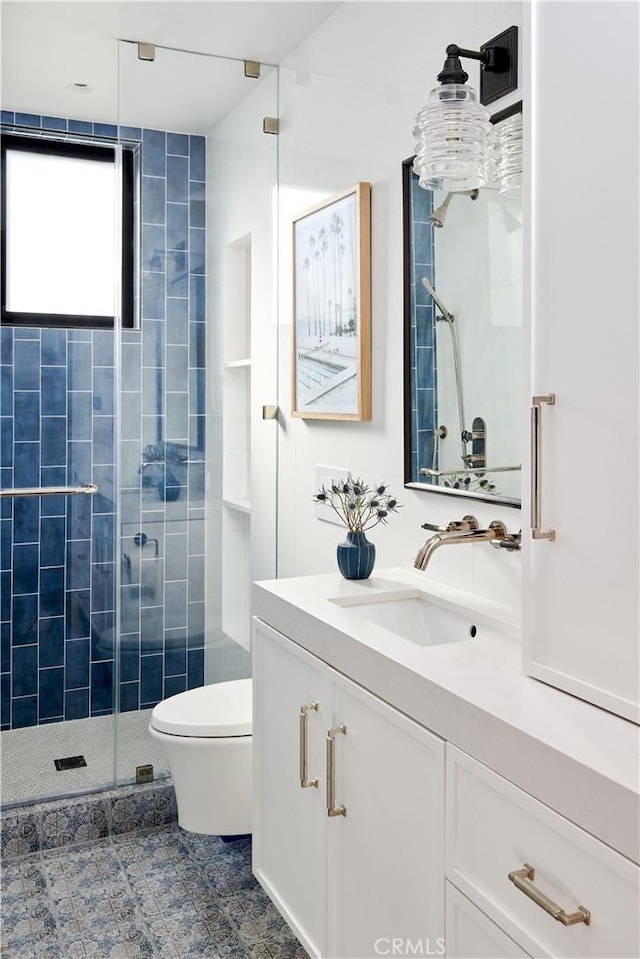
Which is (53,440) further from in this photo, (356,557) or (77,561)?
(356,557)

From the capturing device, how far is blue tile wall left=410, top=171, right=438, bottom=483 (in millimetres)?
2021

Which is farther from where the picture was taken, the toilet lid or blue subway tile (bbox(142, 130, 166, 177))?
blue subway tile (bbox(142, 130, 166, 177))

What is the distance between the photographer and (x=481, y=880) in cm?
119

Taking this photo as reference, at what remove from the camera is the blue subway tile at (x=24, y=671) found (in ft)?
10.6

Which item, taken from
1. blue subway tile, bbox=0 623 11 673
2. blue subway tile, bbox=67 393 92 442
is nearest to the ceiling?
blue subway tile, bbox=67 393 92 442

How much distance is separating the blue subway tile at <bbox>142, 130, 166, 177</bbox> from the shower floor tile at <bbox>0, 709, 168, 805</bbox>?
172 centimetres

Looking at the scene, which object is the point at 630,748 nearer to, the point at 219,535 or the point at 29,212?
the point at 219,535

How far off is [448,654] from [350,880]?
508mm

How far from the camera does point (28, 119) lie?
3.23 metres

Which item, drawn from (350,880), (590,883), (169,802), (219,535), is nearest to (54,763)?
(169,802)

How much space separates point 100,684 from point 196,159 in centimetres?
203

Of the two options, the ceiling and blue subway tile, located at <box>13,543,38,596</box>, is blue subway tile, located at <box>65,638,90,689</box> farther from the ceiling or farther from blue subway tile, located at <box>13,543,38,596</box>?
the ceiling

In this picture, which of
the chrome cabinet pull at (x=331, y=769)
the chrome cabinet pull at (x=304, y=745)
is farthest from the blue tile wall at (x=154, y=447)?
the chrome cabinet pull at (x=331, y=769)

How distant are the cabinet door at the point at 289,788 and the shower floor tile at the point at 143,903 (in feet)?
0.62
